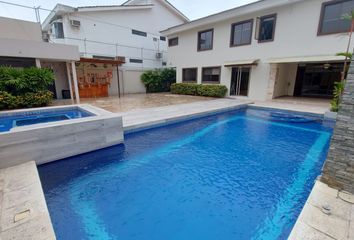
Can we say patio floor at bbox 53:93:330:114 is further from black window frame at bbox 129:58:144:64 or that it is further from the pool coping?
black window frame at bbox 129:58:144:64

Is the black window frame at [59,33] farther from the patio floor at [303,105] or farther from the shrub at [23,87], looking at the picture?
the patio floor at [303,105]

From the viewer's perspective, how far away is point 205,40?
56.0 feet

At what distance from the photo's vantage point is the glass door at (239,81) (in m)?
15.3

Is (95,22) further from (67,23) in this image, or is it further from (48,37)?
(48,37)

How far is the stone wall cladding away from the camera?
3.09 metres

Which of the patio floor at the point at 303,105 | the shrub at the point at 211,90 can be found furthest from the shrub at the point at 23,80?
the patio floor at the point at 303,105

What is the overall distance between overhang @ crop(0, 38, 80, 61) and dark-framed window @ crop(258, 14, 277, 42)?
1283 cm

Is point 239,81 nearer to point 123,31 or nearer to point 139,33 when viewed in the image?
point 139,33

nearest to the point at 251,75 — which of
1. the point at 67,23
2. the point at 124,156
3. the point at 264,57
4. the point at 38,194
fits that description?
the point at 264,57

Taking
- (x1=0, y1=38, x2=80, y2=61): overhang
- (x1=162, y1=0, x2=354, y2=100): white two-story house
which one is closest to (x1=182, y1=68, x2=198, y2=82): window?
(x1=162, y1=0, x2=354, y2=100): white two-story house

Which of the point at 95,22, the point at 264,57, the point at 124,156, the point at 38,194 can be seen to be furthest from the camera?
the point at 95,22

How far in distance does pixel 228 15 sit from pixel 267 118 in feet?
29.9

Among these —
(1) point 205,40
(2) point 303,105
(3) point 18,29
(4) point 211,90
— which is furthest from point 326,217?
(3) point 18,29

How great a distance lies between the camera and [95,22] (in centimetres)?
1753
